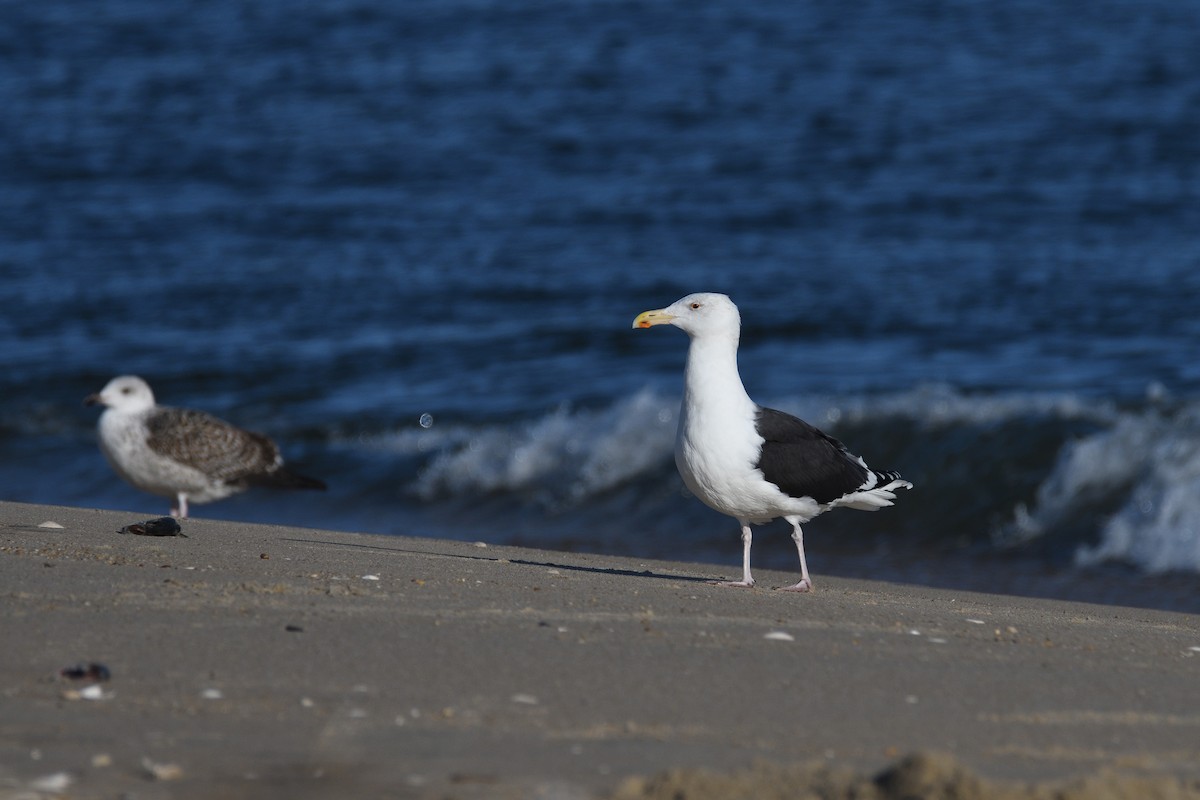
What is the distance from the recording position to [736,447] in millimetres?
6102

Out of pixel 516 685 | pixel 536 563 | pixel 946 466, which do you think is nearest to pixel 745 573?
pixel 536 563

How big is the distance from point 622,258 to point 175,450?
897cm

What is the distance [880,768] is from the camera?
3.69m

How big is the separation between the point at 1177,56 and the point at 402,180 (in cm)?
1155

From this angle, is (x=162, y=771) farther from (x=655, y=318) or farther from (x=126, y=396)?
(x=126, y=396)

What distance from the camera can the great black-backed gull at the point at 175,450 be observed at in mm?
10047

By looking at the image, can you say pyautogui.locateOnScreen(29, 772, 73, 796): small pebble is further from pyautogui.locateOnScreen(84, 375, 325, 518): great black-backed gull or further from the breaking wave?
the breaking wave

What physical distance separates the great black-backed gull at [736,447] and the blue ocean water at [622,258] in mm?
3149

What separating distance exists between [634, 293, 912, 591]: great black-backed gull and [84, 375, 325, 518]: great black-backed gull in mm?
4599

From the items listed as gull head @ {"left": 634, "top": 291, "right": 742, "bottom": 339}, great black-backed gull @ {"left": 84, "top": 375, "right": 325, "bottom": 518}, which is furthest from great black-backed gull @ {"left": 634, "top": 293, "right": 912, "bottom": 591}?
great black-backed gull @ {"left": 84, "top": 375, "right": 325, "bottom": 518}

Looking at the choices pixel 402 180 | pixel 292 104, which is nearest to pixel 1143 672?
pixel 402 180

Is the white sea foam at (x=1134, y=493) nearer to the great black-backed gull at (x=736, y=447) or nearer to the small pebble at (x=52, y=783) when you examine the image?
the great black-backed gull at (x=736, y=447)

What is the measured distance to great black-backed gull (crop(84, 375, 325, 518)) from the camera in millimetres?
10047

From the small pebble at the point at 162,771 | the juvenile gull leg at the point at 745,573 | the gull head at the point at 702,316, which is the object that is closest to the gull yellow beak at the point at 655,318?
the gull head at the point at 702,316
